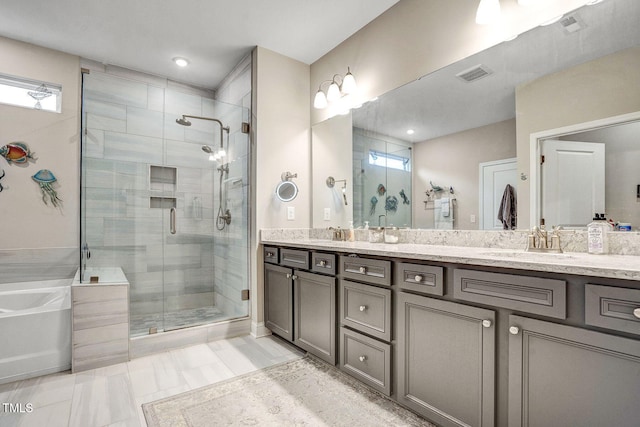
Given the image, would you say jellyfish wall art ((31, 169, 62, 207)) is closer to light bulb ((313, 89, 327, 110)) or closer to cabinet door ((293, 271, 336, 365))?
cabinet door ((293, 271, 336, 365))

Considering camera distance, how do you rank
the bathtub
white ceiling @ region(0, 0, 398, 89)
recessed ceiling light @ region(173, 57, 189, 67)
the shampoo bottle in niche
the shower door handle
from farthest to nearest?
1. recessed ceiling light @ region(173, 57, 189, 67)
2. the shower door handle
3. white ceiling @ region(0, 0, 398, 89)
4. the bathtub
5. the shampoo bottle in niche

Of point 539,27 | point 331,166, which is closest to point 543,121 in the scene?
point 539,27

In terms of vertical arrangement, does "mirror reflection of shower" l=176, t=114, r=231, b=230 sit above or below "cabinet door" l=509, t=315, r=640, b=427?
above

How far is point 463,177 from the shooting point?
1968 mm

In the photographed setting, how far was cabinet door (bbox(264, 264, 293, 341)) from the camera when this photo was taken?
241cm

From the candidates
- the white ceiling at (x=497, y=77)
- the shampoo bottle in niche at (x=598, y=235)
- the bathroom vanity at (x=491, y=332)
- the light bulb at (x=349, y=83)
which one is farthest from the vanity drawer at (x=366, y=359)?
the light bulb at (x=349, y=83)

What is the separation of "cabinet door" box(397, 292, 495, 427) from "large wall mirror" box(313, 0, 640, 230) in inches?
28.1

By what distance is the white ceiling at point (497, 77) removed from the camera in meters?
1.40

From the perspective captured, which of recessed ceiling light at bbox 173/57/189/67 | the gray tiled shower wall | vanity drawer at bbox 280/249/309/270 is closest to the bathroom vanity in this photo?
vanity drawer at bbox 280/249/309/270

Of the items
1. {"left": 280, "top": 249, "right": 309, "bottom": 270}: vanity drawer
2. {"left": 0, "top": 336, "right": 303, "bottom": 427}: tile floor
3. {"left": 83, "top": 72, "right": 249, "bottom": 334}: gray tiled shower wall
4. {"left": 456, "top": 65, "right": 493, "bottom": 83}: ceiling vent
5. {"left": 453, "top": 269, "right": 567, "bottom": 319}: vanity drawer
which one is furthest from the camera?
{"left": 83, "top": 72, "right": 249, "bottom": 334}: gray tiled shower wall

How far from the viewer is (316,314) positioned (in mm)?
2123

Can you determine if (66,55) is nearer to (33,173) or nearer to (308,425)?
(33,173)

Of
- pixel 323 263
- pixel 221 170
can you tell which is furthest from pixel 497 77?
pixel 221 170

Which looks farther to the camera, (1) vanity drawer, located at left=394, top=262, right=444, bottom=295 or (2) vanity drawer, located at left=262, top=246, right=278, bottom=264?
(2) vanity drawer, located at left=262, top=246, right=278, bottom=264
